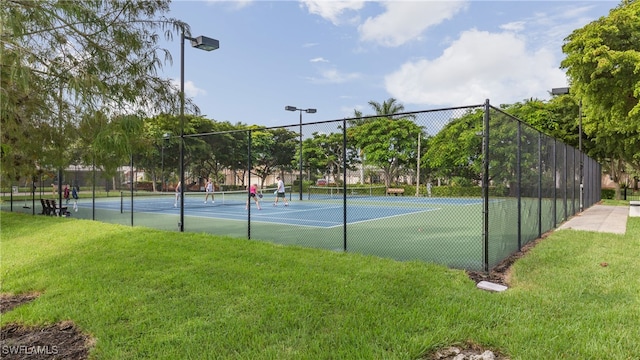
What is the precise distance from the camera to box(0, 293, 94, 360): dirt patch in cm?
328

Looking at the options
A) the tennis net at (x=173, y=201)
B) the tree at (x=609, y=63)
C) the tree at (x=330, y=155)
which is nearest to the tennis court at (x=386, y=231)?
the tree at (x=330, y=155)

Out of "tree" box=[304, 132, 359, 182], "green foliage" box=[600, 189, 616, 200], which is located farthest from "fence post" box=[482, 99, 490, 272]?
"green foliage" box=[600, 189, 616, 200]

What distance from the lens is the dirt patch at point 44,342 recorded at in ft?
10.8

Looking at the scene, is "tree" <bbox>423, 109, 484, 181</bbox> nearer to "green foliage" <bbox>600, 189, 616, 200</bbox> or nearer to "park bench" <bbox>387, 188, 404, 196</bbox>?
"park bench" <bbox>387, 188, 404, 196</bbox>

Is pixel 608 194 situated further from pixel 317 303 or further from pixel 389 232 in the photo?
pixel 317 303

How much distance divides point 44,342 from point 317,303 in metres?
2.54

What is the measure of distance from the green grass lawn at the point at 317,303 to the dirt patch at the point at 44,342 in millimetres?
111

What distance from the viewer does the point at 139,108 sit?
141 inches

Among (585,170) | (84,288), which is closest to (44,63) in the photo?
(84,288)

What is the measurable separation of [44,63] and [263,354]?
118 inches

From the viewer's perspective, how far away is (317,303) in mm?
4129

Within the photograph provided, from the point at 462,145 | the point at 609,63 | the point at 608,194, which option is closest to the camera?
the point at 462,145

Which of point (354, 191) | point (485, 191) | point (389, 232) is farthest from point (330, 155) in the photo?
point (485, 191)

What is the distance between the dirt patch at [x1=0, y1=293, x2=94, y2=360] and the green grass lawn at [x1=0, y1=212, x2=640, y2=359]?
111mm
